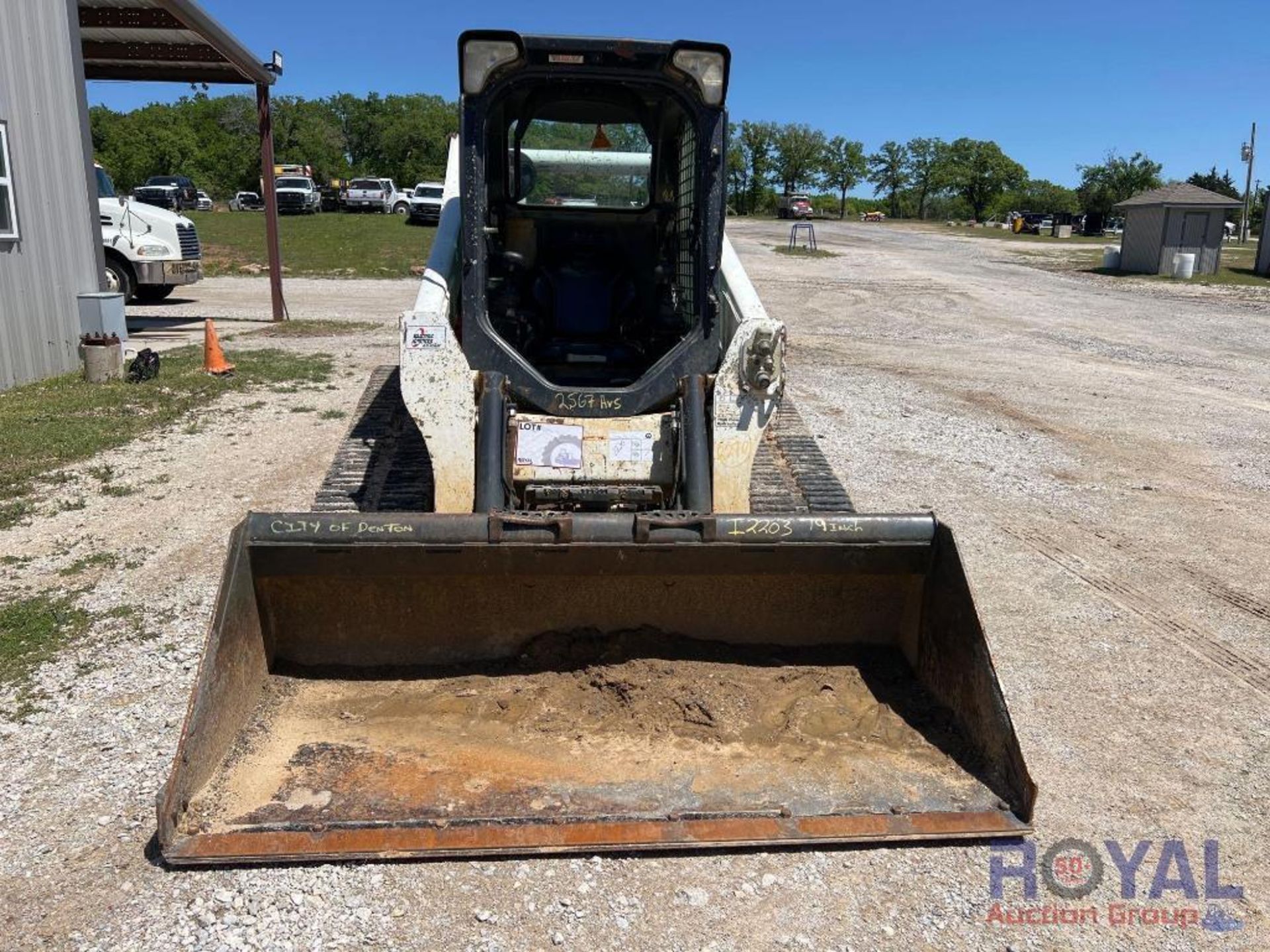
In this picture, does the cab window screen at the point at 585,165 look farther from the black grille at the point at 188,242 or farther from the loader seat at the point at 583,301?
the black grille at the point at 188,242

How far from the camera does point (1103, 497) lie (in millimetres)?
7137

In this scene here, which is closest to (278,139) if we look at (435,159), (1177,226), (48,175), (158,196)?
(435,159)

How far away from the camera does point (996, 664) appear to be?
4.61 metres

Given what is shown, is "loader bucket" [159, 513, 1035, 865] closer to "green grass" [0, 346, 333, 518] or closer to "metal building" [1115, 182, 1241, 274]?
"green grass" [0, 346, 333, 518]

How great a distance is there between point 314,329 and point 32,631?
35.6 feet

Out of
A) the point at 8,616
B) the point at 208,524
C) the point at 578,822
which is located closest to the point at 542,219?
the point at 208,524

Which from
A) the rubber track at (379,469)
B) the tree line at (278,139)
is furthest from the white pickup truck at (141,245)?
the tree line at (278,139)

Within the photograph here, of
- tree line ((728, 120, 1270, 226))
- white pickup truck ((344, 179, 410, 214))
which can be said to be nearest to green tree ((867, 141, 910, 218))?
tree line ((728, 120, 1270, 226))

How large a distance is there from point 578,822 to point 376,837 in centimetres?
63

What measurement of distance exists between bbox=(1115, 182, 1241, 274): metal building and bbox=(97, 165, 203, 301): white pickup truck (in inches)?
985

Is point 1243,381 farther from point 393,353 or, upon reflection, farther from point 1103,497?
point 393,353

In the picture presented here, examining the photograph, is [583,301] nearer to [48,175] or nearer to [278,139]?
[48,175]

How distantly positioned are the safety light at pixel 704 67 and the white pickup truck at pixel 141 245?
12.6m

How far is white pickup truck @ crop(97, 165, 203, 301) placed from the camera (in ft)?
48.8
